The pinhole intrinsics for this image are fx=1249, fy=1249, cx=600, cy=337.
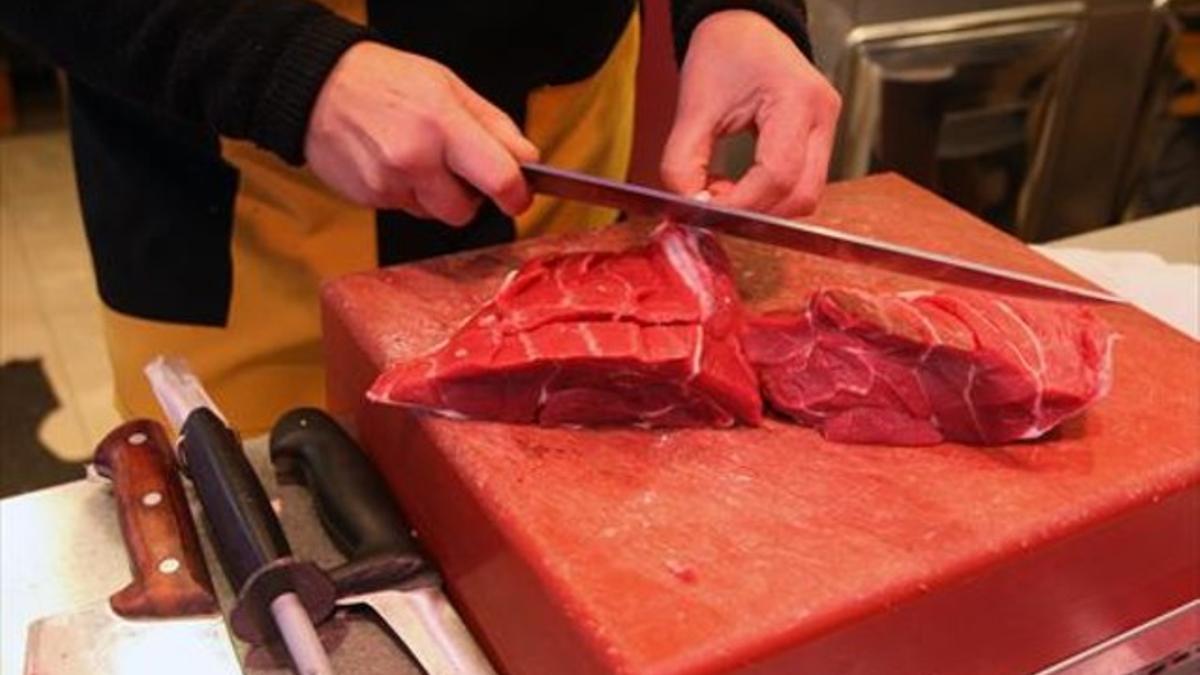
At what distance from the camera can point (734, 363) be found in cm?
95

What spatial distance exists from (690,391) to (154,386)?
0.44 metres

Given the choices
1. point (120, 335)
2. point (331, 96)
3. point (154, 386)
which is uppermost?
point (331, 96)

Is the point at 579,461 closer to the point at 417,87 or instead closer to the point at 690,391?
the point at 690,391

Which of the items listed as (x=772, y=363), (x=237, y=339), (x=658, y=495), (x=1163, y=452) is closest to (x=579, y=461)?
(x=658, y=495)

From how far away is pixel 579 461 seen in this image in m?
0.89

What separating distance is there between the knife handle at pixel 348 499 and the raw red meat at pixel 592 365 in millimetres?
81

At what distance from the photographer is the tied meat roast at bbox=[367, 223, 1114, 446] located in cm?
91

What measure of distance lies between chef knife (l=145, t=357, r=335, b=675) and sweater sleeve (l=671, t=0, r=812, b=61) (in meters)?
0.61

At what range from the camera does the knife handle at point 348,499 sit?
891 mm

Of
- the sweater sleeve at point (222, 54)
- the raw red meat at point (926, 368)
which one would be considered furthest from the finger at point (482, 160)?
the raw red meat at point (926, 368)

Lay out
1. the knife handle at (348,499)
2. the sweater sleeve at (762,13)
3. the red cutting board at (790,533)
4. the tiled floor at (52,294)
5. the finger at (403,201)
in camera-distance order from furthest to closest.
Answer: the tiled floor at (52,294) → the sweater sleeve at (762,13) → the finger at (403,201) → the knife handle at (348,499) → the red cutting board at (790,533)

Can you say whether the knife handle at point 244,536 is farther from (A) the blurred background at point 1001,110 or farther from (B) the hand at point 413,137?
(A) the blurred background at point 1001,110

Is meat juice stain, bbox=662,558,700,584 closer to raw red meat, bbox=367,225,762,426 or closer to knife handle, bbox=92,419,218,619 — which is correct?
raw red meat, bbox=367,225,762,426

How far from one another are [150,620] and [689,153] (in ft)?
1.88
